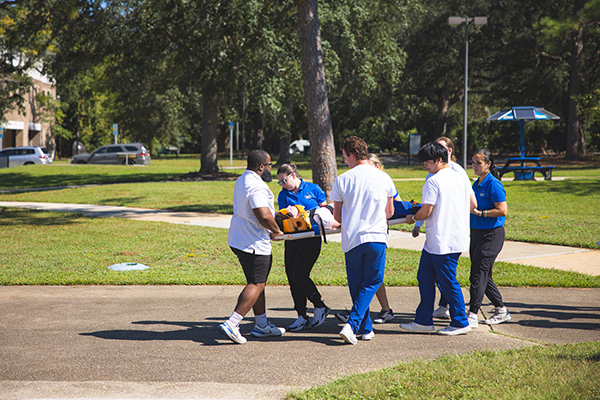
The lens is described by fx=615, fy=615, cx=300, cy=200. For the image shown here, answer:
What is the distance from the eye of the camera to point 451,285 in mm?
5797

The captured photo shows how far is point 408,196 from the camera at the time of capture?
18672mm

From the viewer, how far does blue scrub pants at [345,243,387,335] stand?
549 centimetres

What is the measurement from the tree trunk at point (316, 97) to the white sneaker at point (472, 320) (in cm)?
864

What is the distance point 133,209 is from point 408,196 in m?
8.10

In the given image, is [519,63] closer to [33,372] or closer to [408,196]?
[408,196]

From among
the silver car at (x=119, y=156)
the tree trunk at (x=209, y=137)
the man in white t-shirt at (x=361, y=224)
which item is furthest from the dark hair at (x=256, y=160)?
the silver car at (x=119, y=156)

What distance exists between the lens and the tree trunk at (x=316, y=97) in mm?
14625

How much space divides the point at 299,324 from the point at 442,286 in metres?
1.45

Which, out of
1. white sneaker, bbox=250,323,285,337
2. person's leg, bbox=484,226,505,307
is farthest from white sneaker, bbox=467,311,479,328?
white sneaker, bbox=250,323,285,337

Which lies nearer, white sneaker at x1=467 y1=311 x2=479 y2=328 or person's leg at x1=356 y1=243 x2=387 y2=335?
person's leg at x1=356 y1=243 x2=387 y2=335

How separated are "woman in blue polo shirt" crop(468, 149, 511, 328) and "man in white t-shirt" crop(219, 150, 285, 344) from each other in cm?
210

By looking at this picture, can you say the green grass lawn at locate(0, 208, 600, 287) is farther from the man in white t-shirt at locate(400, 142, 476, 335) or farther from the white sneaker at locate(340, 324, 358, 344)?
the white sneaker at locate(340, 324, 358, 344)

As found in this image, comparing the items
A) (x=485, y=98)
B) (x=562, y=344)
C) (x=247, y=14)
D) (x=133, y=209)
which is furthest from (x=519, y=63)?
(x=562, y=344)

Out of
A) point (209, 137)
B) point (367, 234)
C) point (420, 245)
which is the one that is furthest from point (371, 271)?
point (209, 137)
